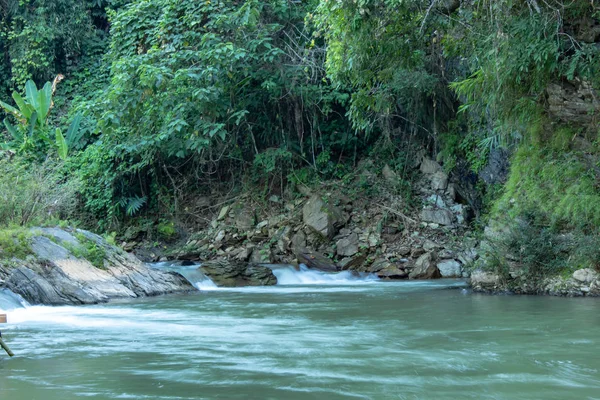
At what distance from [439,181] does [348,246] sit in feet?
9.94

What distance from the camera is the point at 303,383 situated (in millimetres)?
4941

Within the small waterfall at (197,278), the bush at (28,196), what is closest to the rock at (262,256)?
the small waterfall at (197,278)

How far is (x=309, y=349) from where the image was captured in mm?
6316

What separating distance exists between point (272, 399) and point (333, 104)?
593 inches

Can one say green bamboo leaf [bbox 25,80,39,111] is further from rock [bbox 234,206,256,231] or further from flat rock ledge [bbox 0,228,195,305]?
flat rock ledge [bbox 0,228,195,305]

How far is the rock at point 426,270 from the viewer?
48.6ft

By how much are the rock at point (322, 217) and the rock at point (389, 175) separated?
171 cm

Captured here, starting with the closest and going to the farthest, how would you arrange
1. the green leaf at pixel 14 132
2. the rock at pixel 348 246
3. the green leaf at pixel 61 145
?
the rock at pixel 348 246 < the green leaf at pixel 61 145 < the green leaf at pixel 14 132

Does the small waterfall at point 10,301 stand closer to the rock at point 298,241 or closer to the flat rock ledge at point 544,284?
the flat rock ledge at point 544,284

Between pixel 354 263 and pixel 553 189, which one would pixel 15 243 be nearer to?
pixel 354 263

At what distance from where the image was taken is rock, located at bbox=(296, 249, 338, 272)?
620 inches

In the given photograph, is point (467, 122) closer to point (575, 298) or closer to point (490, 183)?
point (490, 183)

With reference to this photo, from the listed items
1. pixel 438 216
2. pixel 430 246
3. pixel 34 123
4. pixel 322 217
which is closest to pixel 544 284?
pixel 430 246

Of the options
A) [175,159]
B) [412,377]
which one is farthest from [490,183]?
[412,377]
